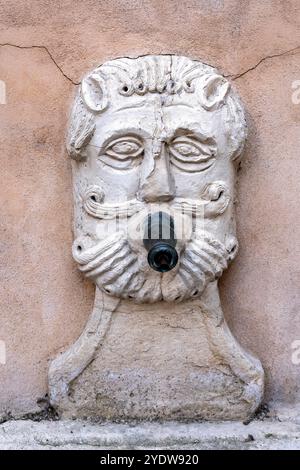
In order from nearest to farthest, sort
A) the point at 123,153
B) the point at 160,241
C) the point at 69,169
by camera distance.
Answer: the point at 160,241, the point at 123,153, the point at 69,169

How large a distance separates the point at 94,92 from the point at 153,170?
0.27 metres

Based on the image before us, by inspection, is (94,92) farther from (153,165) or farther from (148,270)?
(148,270)

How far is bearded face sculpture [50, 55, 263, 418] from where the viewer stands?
188cm

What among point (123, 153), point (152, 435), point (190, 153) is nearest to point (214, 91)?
point (190, 153)

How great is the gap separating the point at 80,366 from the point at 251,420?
50 centimetres

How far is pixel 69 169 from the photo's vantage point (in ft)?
6.64

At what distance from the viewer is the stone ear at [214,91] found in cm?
191

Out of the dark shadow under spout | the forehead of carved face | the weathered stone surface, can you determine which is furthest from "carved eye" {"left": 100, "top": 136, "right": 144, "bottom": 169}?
the weathered stone surface

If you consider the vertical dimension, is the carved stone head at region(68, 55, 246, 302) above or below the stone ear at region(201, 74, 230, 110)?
below

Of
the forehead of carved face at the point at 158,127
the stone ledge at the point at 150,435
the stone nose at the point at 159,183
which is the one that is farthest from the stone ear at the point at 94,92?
the stone ledge at the point at 150,435

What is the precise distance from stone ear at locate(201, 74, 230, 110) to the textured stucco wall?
0.26ft

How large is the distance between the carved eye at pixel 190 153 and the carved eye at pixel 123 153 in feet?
0.29

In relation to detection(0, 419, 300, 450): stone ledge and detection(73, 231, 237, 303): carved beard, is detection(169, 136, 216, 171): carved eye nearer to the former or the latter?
detection(73, 231, 237, 303): carved beard

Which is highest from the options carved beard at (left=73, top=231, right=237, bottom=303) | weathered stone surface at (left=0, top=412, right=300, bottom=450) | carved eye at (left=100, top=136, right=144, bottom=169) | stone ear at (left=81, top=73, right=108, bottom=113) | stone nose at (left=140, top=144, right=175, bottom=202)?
stone ear at (left=81, top=73, right=108, bottom=113)
